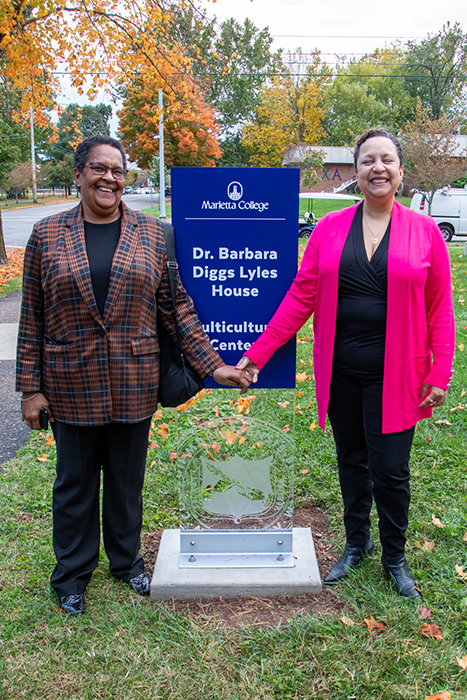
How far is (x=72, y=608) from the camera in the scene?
2.51 m

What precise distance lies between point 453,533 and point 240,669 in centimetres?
145

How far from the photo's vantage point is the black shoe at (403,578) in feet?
8.38

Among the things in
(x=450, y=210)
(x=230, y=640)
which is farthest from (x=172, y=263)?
(x=450, y=210)

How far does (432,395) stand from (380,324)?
1.26ft

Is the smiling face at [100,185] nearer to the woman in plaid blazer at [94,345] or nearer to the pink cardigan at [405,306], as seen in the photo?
the woman in plaid blazer at [94,345]

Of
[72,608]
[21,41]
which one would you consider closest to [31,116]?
[21,41]

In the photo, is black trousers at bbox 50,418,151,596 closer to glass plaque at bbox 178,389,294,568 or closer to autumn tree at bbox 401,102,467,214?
glass plaque at bbox 178,389,294,568

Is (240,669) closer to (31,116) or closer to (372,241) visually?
(372,241)

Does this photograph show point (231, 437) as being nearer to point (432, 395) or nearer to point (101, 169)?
point (432, 395)

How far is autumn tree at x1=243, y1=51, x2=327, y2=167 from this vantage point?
114 ft

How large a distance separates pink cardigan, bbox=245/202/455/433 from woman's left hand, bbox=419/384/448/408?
2cm

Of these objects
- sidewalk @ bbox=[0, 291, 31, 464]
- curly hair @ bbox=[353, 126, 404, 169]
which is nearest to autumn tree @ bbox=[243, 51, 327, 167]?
sidewalk @ bbox=[0, 291, 31, 464]

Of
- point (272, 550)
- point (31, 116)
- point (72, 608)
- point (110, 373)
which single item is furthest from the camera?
point (31, 116)

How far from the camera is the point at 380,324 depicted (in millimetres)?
2355
